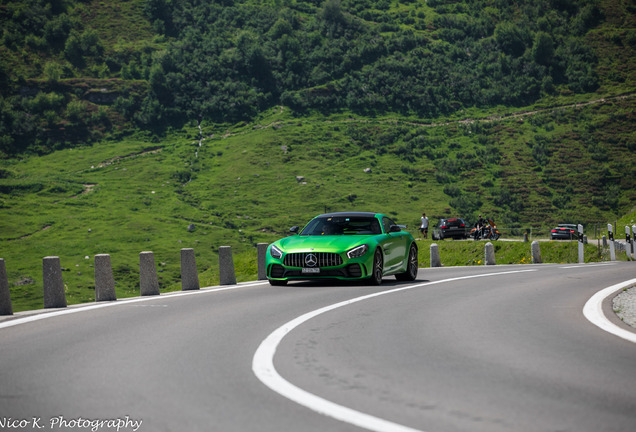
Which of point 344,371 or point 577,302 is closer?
point 344,371

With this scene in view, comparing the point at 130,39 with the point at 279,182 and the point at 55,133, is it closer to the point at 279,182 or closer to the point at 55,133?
the point at 55,133

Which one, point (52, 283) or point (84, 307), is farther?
point (52, 283)

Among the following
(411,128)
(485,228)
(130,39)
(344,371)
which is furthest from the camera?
(130,39)

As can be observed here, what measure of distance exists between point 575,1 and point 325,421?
187 metres

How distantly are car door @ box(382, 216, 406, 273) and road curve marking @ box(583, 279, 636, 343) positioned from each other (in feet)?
14.0

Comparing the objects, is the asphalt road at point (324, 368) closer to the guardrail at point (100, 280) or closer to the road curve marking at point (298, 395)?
the road curve marking at point (298, 395)

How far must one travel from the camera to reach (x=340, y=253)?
16.3 metres

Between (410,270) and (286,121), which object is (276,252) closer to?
(410,270)

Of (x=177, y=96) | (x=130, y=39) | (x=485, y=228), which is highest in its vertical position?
(x=130, y=39)

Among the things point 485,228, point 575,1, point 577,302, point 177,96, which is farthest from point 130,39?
point 577,302

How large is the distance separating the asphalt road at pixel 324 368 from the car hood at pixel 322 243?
3038 millimetres

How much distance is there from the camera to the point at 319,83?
516 ft

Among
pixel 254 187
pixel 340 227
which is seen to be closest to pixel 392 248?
pixel 340 227

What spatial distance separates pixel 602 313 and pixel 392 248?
6.49m
